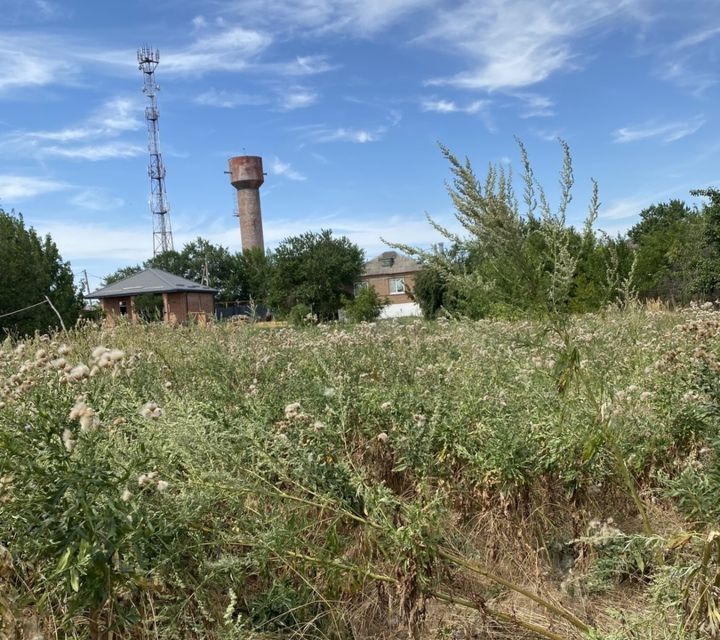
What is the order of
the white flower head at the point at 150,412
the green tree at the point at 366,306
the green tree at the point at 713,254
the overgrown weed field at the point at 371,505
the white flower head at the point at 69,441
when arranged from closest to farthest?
the white flower head at the point at 69,441, the overgrown weed field at the point at 371,505, the white flower head at the point at 150,412, the green tree at the point at 713,254, the green tree at the point at 366,306

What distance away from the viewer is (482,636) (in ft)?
7.61

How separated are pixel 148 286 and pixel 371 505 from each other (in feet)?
144

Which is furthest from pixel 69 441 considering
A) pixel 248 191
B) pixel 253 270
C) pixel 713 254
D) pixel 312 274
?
pixel 248 191

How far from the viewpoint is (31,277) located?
24688 mm

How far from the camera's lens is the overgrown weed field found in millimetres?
1941

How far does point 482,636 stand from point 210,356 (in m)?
3.04

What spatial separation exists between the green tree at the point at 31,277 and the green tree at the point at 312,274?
55.9ft

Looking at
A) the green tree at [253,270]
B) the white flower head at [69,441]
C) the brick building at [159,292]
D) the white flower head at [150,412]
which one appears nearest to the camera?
the white flower head at [69,441]

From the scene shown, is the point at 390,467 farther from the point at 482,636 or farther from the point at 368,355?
the point at 368,355

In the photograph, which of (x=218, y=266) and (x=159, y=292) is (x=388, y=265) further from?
(x=159, y=292)

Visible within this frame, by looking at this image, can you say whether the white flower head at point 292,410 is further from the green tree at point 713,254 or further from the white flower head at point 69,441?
the green tree at point 713,254

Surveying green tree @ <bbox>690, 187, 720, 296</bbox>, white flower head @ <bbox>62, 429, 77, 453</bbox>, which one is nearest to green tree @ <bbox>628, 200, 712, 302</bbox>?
green tree @ <bbox>690, 187, 720, 296</bbox>

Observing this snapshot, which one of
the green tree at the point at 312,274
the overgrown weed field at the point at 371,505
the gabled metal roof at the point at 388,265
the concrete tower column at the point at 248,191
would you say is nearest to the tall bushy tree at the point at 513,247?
the overgrown weed field at the point at 371,505

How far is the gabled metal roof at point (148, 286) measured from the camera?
1671 inches
